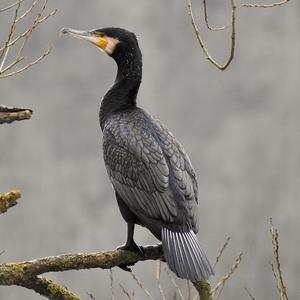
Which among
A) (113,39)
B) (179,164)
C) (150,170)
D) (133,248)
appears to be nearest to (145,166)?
(150,170)

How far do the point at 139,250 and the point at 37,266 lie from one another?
0.67m

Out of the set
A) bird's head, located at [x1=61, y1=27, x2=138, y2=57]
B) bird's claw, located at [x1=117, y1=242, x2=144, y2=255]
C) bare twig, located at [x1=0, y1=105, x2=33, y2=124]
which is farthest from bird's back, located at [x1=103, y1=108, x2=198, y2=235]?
bare twig, located at [x1=0, y1=105, x2=33, y2=124]

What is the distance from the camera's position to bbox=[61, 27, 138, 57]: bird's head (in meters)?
4.76

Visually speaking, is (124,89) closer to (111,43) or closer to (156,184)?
(111,43)

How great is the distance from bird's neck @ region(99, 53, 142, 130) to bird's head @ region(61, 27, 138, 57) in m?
0.05

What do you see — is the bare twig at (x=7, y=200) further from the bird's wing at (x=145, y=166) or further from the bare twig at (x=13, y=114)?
the bird's wing at (x=145, y=166)

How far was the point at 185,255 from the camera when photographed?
3951 mm

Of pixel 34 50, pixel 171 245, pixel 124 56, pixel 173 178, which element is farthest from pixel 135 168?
pixel 34 50

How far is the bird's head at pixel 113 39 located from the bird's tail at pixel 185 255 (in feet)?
3.80

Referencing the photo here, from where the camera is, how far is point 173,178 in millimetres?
4238

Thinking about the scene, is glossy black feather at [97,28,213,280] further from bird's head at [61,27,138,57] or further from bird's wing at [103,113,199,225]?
bird's head at [61,27,138,57]

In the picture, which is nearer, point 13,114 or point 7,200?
point 7,200

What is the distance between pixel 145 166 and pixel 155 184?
0.11m

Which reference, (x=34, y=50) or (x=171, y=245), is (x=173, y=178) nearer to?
(x=171, y=245)
